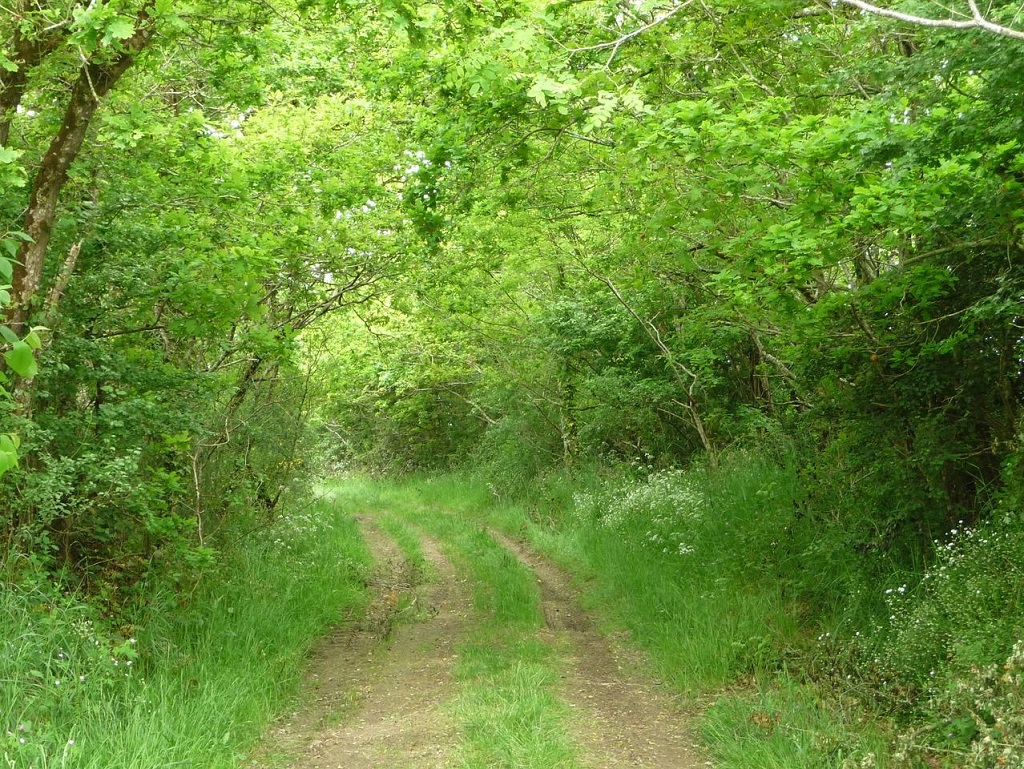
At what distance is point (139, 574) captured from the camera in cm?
759

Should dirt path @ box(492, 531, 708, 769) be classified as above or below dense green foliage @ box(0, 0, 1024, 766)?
below

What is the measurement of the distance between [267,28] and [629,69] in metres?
3.41

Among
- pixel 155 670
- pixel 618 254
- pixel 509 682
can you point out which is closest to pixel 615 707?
pixel 509 682

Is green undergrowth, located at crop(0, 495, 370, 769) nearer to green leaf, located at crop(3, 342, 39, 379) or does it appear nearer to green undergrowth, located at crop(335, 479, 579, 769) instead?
green undergrowth, located at crop(335, 479, 579, 769)

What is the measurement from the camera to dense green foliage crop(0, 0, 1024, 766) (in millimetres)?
5516

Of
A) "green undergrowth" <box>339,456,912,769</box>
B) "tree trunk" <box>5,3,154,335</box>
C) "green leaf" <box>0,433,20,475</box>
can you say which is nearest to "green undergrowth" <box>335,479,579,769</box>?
"green undergrowth" <box>339,456,912,769</box>

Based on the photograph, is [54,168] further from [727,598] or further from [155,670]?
[727,598]

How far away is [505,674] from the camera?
7.44 m

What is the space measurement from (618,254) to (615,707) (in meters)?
6.87

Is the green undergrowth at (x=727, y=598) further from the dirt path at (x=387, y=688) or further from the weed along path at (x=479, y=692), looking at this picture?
the dirt path at (x=387, y=688)

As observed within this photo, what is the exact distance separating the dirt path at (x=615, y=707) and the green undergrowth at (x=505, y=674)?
0.55ft

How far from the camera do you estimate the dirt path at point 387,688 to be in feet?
19.9


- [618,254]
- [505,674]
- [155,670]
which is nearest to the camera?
[155,670]

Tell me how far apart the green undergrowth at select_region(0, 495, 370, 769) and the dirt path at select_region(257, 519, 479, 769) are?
27 centimetres
